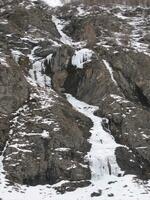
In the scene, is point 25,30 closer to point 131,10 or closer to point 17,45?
point 17,45

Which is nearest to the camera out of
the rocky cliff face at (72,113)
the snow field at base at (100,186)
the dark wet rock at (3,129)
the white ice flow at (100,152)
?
the snow field at base at (100,186)

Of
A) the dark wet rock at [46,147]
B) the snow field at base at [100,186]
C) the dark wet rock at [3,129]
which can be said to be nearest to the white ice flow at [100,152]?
the snow field at base at [100,186]

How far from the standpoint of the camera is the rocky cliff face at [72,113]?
96.7 feet

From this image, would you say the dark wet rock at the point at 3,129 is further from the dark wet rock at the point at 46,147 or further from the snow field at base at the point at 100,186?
the snow field at base at the point at 100,186

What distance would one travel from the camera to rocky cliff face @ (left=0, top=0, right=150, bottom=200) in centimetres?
2948

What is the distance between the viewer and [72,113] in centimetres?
3553

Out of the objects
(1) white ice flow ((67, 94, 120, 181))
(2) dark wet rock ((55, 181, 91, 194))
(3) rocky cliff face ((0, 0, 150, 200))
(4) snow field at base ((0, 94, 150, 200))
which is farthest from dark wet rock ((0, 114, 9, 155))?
(1) white ice flow ((67, 94, 120, 181))

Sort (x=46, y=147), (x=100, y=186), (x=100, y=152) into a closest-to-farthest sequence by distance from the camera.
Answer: (x=100, y=186) < (x=46, y=147) < (x=100, y=152)

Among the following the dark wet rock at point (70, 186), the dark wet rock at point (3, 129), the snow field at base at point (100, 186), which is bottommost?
the dark wet rock at point (70, 186)

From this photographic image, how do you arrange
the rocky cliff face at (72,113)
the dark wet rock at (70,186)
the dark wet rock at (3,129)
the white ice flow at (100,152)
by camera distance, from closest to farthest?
the dark wet rock at (70,186)
the rocky cliff face at (72,113)
the white ice flow at (100,152)
the dark wet rock at (3,129)

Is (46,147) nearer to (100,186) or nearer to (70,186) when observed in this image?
(70,186)

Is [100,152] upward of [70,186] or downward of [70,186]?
upward

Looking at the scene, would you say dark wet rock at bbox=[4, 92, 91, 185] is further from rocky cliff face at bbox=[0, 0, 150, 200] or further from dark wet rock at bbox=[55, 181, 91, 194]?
dark wet rock at bbox=[55, 181, 91, 194]

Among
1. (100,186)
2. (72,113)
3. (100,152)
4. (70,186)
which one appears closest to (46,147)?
(70,186)
